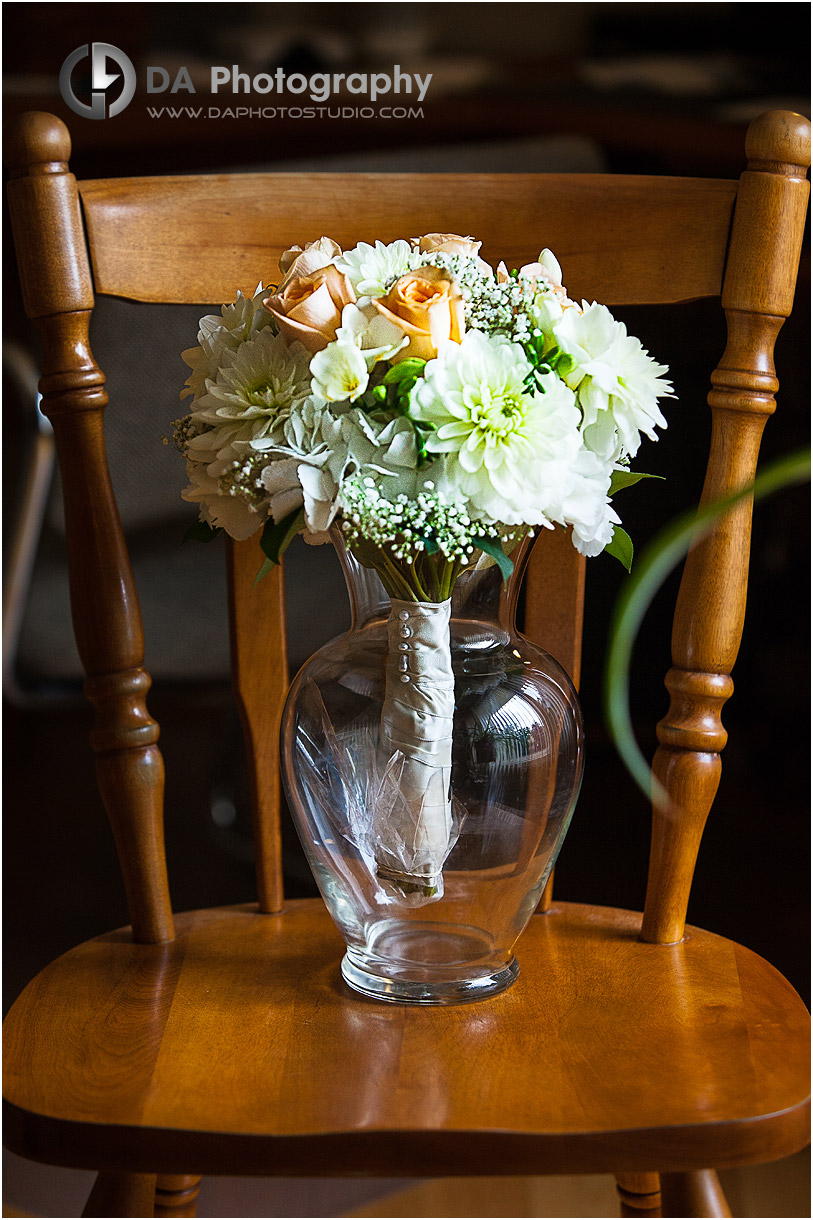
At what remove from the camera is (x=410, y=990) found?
666 millimetres

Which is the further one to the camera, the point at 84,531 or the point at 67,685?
the point at 67,685

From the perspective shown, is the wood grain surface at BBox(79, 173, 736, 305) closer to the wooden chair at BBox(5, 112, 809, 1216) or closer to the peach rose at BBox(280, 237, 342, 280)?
the wooden chair at BBox(5, 112, 809, 1216)

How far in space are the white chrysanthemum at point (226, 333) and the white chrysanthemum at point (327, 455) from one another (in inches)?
3.0

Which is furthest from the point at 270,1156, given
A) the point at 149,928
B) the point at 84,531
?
the point at 84,531

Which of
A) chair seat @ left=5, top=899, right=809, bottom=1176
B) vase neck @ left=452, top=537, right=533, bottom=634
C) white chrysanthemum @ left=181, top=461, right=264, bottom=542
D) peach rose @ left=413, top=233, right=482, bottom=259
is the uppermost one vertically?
peach rose @ left=413, top=233, right=482, bottom=259

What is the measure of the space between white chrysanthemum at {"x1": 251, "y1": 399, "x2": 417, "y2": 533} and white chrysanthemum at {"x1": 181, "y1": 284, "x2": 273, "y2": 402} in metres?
0.08

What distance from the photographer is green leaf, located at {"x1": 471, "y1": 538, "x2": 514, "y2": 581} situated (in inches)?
23.2

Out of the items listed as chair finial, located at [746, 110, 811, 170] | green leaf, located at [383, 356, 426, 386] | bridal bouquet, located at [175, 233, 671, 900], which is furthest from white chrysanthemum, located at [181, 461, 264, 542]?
chair finial, located at [746, 110, 811, 170]

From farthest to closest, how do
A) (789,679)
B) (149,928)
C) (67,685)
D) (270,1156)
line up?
1. (789,679)
2. (67,685)
3. (149,928)
4. (270,1156)

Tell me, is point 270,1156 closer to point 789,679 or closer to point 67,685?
point 67,685

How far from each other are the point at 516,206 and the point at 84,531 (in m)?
0.36

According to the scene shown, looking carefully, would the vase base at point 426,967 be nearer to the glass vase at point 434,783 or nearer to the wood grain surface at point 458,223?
the glass vase at point 434,783

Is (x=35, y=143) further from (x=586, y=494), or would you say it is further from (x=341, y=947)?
(x=341, y=947)

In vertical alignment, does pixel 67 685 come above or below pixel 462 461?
below
